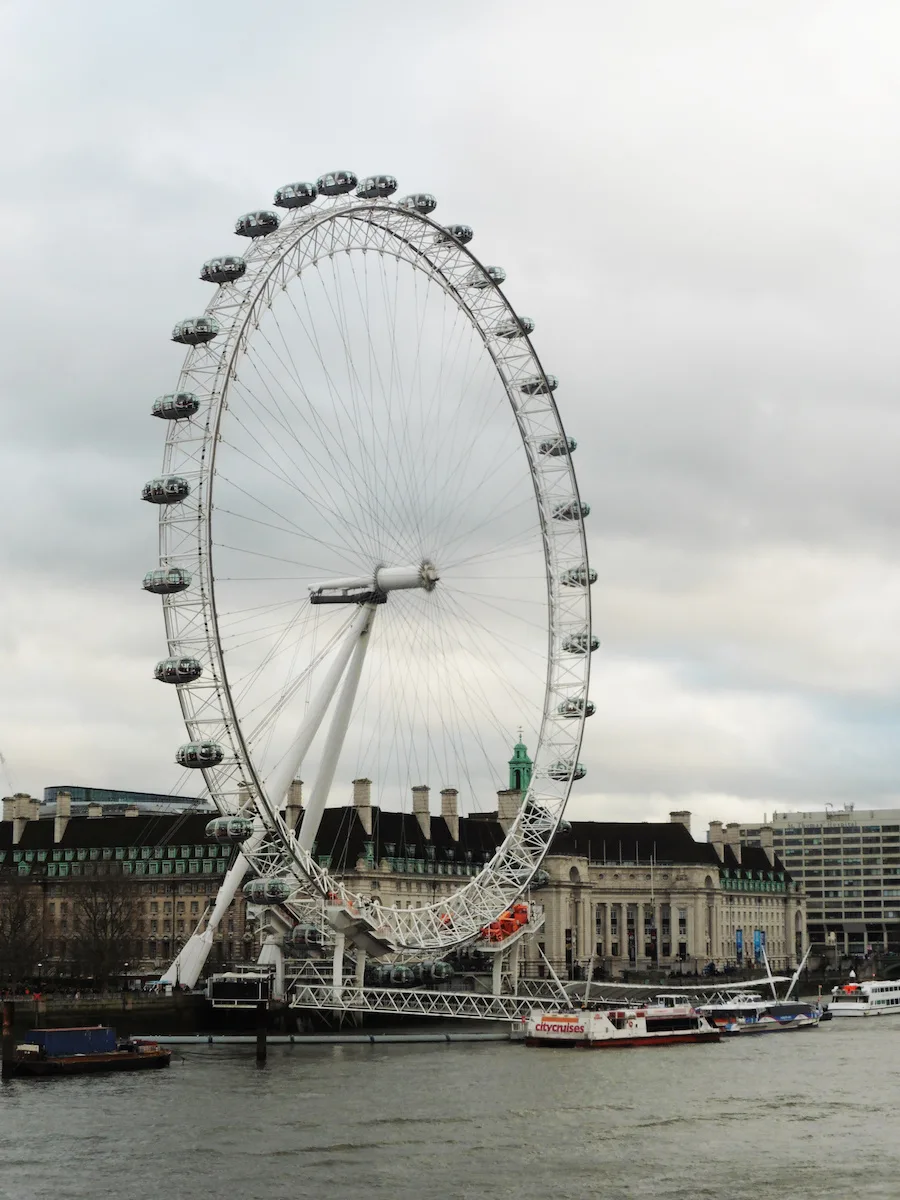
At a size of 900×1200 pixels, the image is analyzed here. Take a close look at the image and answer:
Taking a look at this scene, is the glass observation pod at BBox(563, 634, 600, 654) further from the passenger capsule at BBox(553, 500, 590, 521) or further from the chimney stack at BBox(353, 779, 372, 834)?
the chimney stack at BBox(353, 779, 372, 834)

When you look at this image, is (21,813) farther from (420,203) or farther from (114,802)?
(420,203)

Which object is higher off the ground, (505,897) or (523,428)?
(523,428)

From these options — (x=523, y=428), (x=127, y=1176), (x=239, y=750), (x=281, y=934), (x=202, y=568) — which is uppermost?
(x=523, y=428)

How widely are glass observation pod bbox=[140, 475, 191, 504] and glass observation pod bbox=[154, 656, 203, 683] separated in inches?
233

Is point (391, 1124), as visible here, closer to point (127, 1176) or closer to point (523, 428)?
point (127, 1176)

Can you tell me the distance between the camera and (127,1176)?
4400cm

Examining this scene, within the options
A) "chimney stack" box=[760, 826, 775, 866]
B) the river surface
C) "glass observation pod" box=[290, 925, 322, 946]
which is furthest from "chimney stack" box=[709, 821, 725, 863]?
the river surface

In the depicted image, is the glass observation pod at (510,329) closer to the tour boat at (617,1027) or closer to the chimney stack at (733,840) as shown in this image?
the tour boat at (617,1027)

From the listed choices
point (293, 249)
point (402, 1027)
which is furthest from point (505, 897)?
point (293, 249)

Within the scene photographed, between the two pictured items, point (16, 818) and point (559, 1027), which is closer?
point (559, 1027)

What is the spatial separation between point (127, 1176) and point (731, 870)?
5161 inches

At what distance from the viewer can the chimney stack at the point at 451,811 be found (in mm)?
139000

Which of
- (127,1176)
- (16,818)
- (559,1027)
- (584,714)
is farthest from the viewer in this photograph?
(16,818)

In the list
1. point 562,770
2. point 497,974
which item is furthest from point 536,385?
point 497,974
